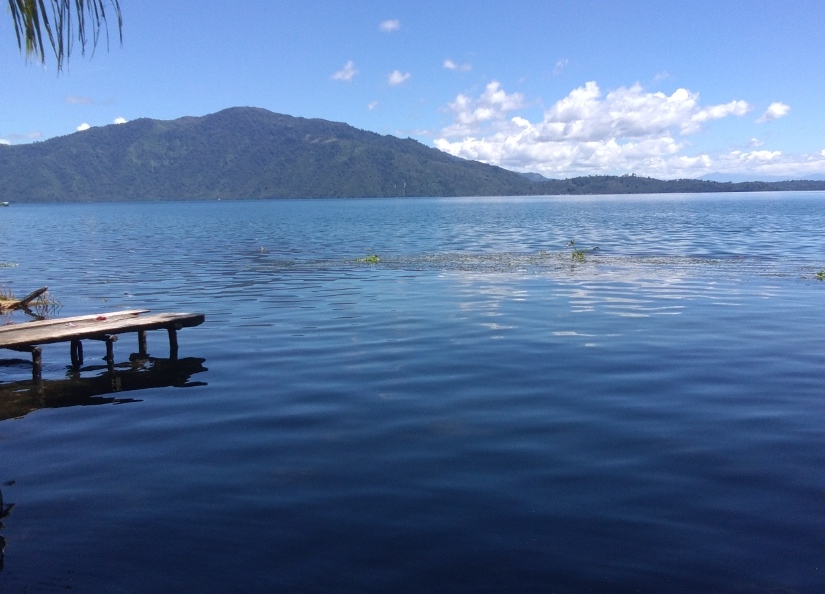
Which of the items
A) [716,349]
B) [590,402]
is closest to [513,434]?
[590,402]

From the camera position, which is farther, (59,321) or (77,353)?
(77,353)

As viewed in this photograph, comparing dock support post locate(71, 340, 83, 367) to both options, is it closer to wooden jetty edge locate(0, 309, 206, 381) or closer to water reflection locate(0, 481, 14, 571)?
wooden jetty edge locate(0, 309, 206, 381)

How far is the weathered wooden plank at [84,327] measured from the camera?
14.8 meters

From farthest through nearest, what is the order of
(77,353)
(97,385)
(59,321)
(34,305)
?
1. (34,305)
2. (77,353)
3. (59,321)
4. (97,385)

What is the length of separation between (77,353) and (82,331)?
1679 mm

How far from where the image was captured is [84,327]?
52.3 ft

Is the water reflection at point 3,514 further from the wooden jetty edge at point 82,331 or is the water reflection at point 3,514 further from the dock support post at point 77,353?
the dock support post at point 77,353

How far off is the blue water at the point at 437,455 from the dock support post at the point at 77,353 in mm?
408

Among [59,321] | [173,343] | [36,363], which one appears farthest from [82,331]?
[173,343]

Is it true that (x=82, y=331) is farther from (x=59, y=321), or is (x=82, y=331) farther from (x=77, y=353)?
(x=77, y=353)

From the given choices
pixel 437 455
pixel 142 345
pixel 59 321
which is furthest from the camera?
pixel 142 345

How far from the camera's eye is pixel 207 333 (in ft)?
66.4

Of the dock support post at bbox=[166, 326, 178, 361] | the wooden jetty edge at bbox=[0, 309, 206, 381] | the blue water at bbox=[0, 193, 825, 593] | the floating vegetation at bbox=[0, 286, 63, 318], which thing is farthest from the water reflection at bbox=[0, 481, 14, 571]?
the floating vegetation at bbox=[0, 286, 63, 318]

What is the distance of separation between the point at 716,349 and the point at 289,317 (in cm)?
1254
